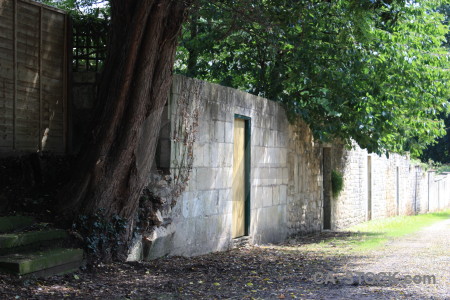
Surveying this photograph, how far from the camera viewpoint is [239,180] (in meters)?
10.8

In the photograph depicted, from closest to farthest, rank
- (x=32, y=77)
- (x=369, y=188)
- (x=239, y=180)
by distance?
(x=32, y=77) < (x=239, y=180) < (x=369, y=188)

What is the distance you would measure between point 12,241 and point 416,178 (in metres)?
24.1

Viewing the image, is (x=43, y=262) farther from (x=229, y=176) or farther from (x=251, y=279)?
(x=229, y=176)

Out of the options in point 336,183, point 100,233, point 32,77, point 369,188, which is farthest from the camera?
point 369,188

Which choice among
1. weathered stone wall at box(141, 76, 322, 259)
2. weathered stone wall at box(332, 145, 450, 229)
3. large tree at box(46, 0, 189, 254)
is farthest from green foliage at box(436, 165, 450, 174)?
large tree at box(46, 0, 189, 254)

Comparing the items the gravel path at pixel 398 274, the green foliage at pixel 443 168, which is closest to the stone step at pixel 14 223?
the gravel path at pixel 398 274

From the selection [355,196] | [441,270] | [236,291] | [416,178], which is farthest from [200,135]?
[416,178]

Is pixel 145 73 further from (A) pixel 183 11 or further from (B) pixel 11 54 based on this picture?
(B) pixel 11 54

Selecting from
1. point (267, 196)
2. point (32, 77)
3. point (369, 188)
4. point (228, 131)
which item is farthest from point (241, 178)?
point (369, 188)

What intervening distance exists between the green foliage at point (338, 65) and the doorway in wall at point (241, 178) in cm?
184

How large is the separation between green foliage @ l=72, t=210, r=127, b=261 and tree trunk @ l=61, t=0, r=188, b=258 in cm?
9

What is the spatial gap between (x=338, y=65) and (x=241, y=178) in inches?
126

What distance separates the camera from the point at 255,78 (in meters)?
13.6

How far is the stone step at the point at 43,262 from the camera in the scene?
18.1 feet
